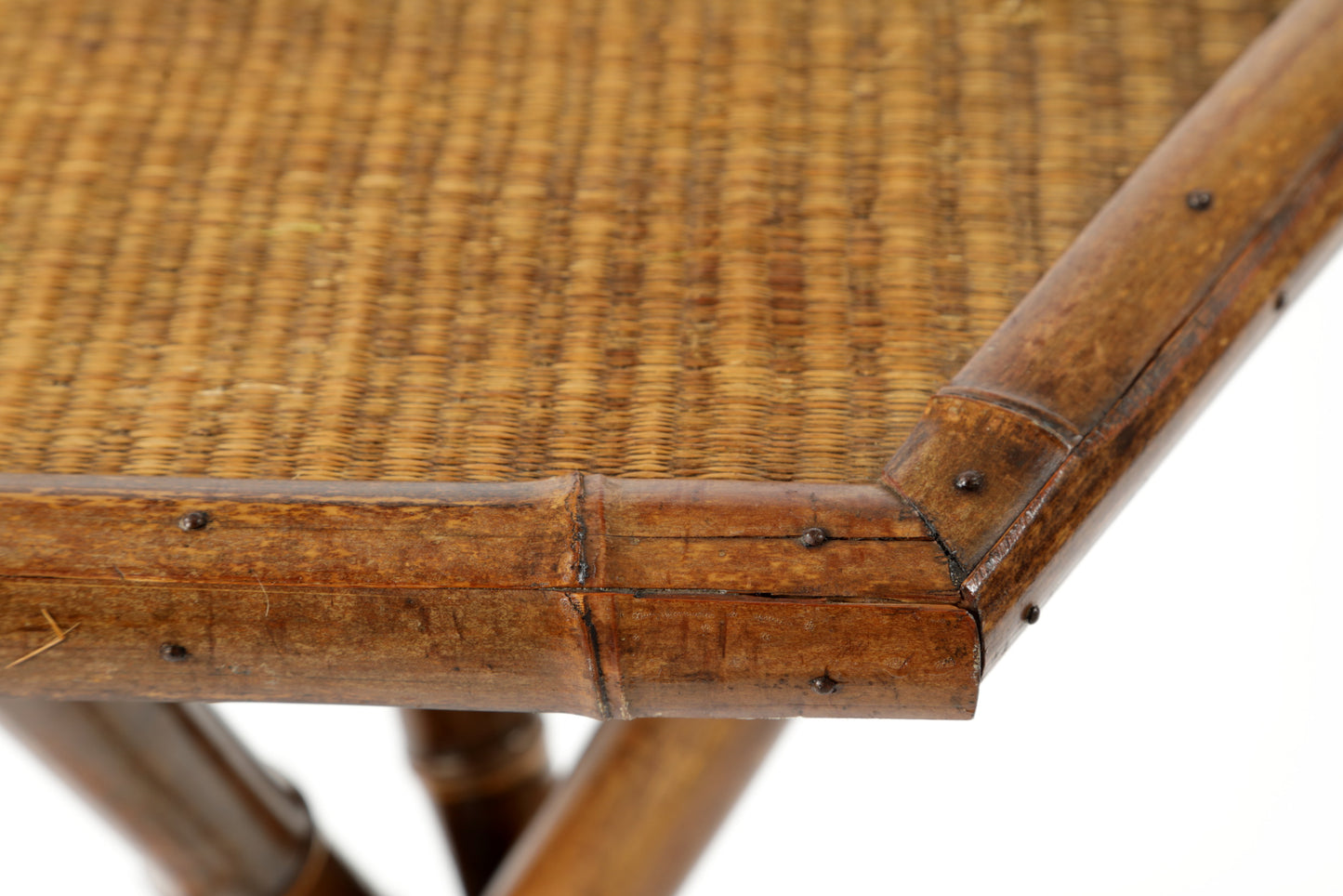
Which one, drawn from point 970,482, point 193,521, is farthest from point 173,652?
point 970,482

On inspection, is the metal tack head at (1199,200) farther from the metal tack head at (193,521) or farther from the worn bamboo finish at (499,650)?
the metal tack head at (193,521)

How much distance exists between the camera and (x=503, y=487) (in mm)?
443

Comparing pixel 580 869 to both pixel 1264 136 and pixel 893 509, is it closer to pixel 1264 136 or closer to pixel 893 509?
pixel 893 509

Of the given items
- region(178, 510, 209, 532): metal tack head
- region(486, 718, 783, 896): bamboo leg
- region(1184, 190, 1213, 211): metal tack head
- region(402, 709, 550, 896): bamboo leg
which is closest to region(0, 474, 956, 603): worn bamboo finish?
region(178, 510, 209, 532): metal tack head

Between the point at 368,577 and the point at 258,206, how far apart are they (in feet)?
0.79

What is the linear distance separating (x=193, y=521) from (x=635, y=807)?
331 mm

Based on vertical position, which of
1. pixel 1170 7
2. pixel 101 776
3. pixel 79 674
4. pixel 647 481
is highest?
pixel 1170 7

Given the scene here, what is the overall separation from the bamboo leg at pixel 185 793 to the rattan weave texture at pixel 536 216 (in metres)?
0.18

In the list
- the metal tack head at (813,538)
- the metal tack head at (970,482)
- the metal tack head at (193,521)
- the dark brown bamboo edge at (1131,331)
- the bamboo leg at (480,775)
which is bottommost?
the bamboo leg at (480,775)

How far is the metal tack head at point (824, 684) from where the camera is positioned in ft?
1.37

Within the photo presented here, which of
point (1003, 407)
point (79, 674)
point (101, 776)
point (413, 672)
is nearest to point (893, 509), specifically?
point (1003, 407)

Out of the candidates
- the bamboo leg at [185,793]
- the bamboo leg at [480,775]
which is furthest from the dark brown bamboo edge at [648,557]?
the bamboo leg at [480,775]

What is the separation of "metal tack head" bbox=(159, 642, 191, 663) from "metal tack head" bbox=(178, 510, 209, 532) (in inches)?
1.5

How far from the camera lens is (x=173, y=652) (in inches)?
17.3
